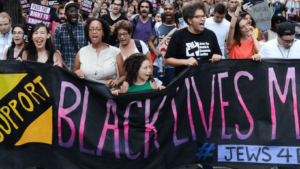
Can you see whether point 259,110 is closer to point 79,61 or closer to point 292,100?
point 292,100

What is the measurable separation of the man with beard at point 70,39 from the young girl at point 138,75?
177 centimetres

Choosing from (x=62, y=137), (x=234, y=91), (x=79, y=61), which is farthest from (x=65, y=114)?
(x=234, y=91)

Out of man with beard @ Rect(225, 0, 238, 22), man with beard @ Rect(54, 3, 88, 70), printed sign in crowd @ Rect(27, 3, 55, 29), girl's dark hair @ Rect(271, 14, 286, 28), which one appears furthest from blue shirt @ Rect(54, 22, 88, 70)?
girl's dark hair @ Rect(271, 14, 286, 28)

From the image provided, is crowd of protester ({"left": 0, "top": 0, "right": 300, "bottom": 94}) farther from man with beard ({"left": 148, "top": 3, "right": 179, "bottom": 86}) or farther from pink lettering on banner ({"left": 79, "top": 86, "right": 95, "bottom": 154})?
man with beard ({"left": 148, "top": 3, "right": 179, "bottom": 86})

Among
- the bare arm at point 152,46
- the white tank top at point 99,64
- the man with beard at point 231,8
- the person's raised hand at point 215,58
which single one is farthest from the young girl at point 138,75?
the man with beard at point 231,8

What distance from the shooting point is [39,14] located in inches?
304

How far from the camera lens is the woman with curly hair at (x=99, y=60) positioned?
5402 millimetres

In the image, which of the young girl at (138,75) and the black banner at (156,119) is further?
the young girl at (138,75)

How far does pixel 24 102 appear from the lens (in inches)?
200

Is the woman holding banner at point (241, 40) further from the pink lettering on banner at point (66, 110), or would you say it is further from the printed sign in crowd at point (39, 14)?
the printed sign in crowd at point (39, 14)

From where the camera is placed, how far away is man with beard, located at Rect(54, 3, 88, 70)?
6.79 m

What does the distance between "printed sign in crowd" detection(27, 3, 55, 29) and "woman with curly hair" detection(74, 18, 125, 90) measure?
232 centimetres

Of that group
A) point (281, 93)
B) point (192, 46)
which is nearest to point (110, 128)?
point (192, 46)

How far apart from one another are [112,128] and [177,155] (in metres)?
0.76
